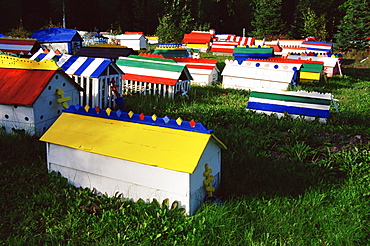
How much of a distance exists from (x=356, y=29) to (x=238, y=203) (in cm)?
2924

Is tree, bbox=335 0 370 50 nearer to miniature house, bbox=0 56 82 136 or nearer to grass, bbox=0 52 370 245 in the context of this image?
grass, bbox=0 52 370 245

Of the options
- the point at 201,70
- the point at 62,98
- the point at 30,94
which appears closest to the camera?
the point at 30,94

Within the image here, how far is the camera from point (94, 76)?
7.43m

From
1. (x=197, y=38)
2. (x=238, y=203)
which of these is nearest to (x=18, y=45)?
(x=238, y=203)

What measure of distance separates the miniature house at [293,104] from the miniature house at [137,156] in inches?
155

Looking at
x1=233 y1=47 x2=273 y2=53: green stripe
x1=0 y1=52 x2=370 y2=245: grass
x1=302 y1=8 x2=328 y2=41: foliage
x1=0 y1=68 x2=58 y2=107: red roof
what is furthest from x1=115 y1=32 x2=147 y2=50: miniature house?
x1=0 y1=52 x2=370 y2=245: grass

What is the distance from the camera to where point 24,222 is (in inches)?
150

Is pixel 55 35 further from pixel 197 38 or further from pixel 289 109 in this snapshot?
pixel 289 109

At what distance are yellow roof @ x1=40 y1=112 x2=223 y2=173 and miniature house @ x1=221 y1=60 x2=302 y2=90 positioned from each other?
7649 mm

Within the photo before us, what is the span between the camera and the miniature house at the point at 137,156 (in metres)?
3.82

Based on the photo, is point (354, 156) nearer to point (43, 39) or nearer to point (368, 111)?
point (368, 111)

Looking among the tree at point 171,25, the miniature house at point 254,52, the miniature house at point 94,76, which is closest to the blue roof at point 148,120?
the miniature house at point 94,76

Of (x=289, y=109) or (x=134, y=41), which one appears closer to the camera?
(x=289, y=109)

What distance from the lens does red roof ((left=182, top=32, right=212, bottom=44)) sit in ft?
102
